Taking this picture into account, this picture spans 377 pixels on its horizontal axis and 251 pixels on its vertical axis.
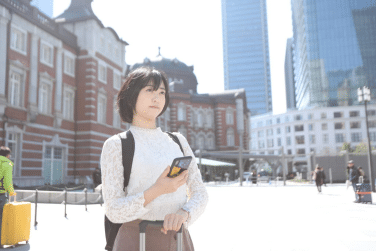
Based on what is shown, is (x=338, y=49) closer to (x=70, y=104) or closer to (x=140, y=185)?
(x=70, y=104)

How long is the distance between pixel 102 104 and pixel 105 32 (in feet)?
19.3

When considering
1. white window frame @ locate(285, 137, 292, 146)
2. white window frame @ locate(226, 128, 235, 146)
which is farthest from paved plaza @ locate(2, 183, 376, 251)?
white window frame @ locate(285, 137, 292, 146)

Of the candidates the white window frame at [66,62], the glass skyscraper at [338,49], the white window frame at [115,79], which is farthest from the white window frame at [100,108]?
the glass skyscraper at [338,49]

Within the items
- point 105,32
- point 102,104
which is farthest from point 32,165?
point 105,32

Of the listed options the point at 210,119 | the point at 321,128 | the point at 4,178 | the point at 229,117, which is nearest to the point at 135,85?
the point at 4,178

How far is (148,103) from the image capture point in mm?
2123

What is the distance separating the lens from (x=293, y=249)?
235 inches

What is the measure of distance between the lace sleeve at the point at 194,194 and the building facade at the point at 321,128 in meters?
84.6

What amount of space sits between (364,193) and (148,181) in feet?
44.1

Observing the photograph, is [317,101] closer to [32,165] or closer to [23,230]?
[32,165]

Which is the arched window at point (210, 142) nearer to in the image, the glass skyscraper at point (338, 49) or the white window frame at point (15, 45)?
the white window frame at point (15, 45)

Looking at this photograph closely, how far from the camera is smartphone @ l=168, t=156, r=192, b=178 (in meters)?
1.79

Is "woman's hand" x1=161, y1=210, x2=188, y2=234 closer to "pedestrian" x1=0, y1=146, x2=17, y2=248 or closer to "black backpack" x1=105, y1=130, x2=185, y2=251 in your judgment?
"black backpack" x1=105, y1=130, x2=185, y2=251

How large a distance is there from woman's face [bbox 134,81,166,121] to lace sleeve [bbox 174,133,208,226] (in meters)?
0.29
